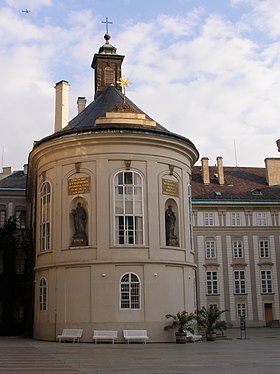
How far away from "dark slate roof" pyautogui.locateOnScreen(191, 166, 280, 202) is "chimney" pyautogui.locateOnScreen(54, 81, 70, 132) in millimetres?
19022

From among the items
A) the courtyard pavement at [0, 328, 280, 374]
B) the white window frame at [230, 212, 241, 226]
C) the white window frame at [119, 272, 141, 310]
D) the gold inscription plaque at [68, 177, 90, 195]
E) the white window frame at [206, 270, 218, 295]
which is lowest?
the courtyard pavement at [0, 328, 280, 374]

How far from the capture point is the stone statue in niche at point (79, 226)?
29.1 metres

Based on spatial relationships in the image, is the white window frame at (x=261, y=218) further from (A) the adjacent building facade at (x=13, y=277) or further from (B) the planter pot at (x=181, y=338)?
(B) the planter pot at (x=181, y=338)

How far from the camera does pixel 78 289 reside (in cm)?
2842

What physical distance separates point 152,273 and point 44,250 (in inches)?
252

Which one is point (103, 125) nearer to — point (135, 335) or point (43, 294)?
point (43, 294)

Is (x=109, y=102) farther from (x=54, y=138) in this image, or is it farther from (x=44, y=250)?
(x=44, y=250)

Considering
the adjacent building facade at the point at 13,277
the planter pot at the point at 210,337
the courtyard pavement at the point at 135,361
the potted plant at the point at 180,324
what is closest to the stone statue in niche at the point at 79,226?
the potted plant at the point at 180,324

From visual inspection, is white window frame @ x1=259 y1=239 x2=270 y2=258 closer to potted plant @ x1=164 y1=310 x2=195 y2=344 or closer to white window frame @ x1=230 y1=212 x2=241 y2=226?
white window frame @ x1=230 y1=212 x2=241 y2=226

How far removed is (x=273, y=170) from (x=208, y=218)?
12012mm

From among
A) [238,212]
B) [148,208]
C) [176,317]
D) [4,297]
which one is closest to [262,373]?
[176,317]

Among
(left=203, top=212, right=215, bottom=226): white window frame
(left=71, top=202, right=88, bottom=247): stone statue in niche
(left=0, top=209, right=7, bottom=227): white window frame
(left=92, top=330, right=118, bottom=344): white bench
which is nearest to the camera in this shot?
(left=92, top=330, right=118, bottom=344): white bench

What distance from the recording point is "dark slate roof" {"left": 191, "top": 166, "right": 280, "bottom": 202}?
58.5 m

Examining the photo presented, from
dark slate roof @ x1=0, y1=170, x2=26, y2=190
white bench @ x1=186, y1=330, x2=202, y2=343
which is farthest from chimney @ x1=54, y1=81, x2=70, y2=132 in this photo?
white bench @ x1=186, y1=330, x2=202, y2=343
